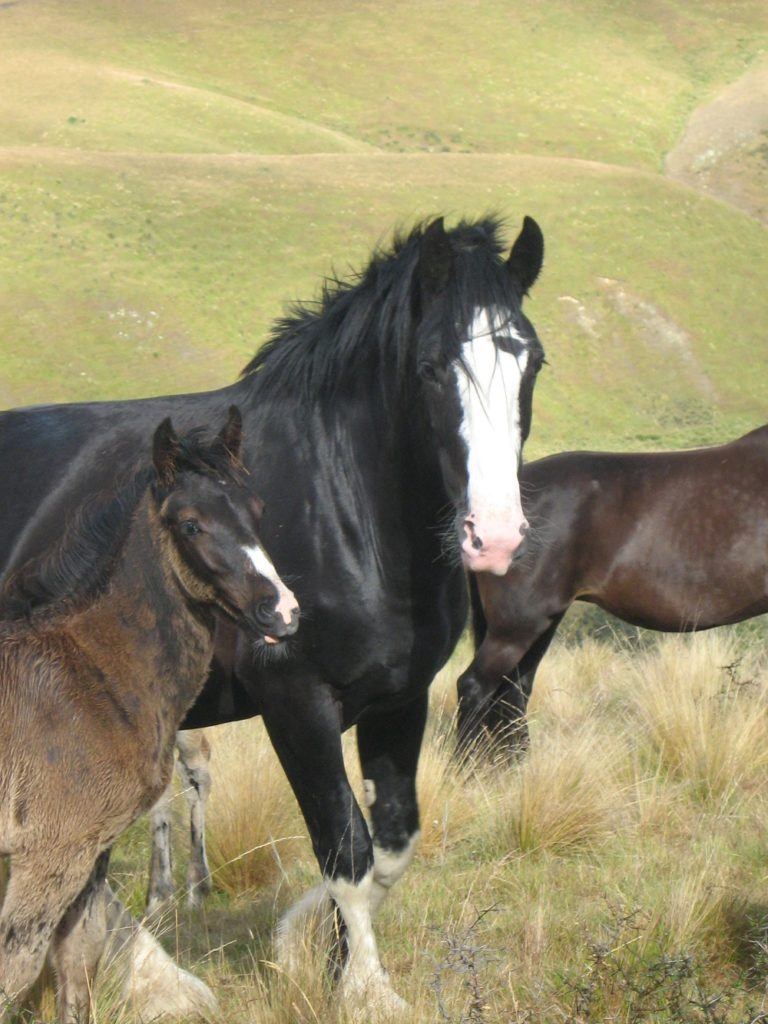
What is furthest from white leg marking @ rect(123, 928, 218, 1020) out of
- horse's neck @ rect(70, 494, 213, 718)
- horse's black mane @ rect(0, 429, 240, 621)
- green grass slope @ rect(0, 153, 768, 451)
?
green grass slope @ rect(0, 153, 768, 451)

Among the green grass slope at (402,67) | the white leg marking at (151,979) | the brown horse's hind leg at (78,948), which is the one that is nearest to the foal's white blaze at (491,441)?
the brown horse's hind leg at (78,948)

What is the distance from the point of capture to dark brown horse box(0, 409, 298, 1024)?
3473 millimetres

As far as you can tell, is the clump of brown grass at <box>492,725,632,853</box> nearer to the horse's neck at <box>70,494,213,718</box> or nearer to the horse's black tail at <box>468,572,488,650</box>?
the horse's black tail at <box>468,572,488,650</box>

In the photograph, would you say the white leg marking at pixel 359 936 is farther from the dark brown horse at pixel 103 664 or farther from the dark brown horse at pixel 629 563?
the dark brown horse at pixel 629 563

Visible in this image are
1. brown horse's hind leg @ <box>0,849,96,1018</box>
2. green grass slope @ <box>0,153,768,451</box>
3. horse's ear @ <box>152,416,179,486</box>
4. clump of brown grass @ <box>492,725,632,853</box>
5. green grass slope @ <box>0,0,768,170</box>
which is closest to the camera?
brown horse's hind leg @ <box>0,849,96,1018</box>

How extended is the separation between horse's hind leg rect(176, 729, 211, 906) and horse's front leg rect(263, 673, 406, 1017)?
149 cm

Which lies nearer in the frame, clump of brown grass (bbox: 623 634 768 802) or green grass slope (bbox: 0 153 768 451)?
clump of brown grass (bbox: 623 634 768 802)

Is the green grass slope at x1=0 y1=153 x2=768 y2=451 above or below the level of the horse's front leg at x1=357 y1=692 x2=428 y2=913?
below

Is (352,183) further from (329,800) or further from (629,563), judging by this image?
(329,800)

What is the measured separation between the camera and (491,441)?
3955 mm

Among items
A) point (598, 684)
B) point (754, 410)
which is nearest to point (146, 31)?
point (754, 410)

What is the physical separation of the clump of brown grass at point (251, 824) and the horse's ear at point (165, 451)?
8.01 ft

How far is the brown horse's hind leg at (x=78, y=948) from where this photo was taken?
3.89 meters

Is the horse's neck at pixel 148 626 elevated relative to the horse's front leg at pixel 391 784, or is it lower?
elevated
